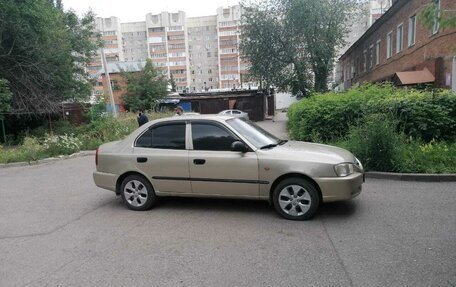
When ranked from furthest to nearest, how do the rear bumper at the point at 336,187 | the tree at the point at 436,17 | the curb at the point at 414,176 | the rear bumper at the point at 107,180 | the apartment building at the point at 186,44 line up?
the apartment building at the point at 186,44 → the curb at the point at 414,176 → the rear bumper at the point at 107,180 → the rear bumper at the point at 336,187 → the tree at the point at 436,17

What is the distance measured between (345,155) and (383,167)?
254cm

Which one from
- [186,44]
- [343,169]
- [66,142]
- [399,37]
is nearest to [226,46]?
[186,44]

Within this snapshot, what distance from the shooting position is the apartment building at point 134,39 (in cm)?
9362

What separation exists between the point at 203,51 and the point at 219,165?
90.2 m

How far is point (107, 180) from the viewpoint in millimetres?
5918

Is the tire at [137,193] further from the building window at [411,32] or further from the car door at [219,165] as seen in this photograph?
the building window at [411,32]

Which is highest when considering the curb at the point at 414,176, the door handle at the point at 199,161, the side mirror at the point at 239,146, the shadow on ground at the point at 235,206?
the side mirror at the point at 239,146

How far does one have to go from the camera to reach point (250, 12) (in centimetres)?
3109

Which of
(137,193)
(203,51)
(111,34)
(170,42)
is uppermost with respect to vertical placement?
(111,34)

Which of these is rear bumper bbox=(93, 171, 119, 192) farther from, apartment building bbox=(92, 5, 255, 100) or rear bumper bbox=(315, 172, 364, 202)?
apartment building bbox=(92, 5, 255, 100)

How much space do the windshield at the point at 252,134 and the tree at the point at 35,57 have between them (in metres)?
15.4

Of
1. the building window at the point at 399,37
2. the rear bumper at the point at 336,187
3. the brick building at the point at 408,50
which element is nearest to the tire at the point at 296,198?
the rear bumper at the point at 336,187

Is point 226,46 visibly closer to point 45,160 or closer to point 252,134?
point 45,160

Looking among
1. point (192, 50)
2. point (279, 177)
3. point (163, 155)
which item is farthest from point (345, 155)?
point (192, 50)
